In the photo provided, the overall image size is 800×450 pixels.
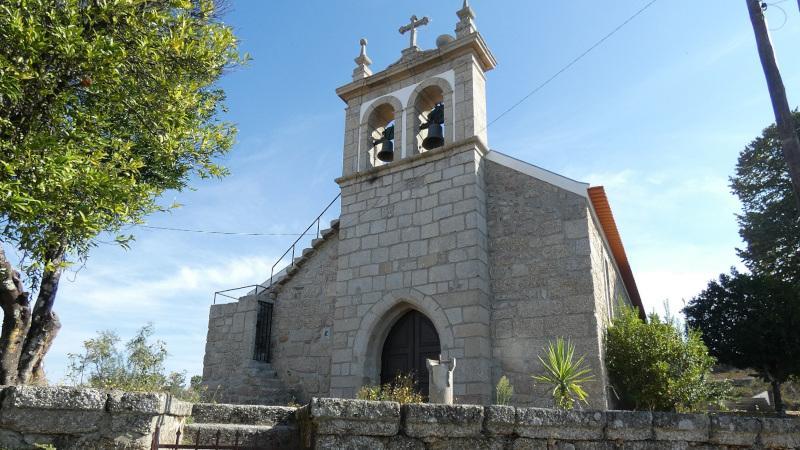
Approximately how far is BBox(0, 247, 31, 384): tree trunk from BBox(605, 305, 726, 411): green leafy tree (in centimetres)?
771

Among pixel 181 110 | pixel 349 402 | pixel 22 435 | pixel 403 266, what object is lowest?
pixel 22 435

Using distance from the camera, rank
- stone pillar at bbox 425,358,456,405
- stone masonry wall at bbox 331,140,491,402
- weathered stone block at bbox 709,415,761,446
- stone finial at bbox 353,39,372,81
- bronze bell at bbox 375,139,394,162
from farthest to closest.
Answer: stone finial at bbox 353,39,372,81
bronze bell at bbox 375,139,394,162
stone masonry wall at bbox 331,140,491,402
stone pillar at bbox 425,358,456,405
weathered stone block at bbox 709,415,761,446

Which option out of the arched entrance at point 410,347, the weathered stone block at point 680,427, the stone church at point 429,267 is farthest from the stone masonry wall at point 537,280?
the weathered stone block at point 680,427

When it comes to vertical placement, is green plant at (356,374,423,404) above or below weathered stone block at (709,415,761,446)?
above

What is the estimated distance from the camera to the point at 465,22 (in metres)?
10.9

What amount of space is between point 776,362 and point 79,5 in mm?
17968

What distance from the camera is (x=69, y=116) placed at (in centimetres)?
593

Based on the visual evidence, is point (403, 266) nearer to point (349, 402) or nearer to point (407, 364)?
point (407, 364)

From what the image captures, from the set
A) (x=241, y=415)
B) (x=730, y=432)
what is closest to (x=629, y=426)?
(x=730, y=432)

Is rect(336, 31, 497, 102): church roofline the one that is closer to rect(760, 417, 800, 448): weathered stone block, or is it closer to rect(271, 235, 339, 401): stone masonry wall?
rect(271, 235, 339, 401): stone masonry wall

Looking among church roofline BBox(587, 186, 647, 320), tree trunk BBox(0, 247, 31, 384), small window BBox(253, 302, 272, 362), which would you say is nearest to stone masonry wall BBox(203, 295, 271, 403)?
small window BBox(253, 302, 272, 362)

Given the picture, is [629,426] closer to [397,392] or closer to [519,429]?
[519,429]

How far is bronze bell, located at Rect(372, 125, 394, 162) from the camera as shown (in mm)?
11297

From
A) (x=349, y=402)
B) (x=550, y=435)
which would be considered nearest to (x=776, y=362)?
(x=550, y=435)
